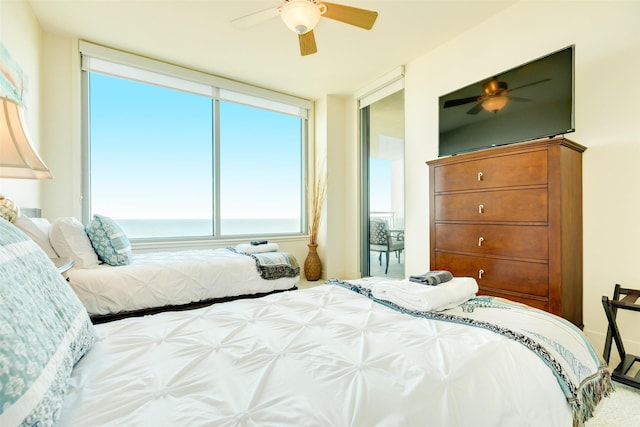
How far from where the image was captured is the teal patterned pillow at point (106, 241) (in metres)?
2.25

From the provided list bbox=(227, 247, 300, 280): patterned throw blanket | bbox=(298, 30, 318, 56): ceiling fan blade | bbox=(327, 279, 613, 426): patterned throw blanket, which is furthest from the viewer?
bbox=(227, 247, 300, 280): patterned throw blanket

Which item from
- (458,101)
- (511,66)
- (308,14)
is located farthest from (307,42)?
(511,66)

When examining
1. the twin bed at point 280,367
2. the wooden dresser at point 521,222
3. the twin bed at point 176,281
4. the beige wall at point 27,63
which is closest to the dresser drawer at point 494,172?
the wooden dresser at point 521,222

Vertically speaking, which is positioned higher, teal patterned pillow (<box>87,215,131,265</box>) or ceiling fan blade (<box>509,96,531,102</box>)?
ceiling fan blade (<box>509,96,531,102</box>)

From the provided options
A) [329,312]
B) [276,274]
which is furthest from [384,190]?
[329,312]

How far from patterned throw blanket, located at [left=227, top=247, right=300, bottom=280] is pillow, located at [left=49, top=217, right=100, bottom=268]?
4.07 feet

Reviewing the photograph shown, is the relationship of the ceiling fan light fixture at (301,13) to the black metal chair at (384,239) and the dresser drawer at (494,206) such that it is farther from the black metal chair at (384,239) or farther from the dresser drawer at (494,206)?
the black metal chair at (384,239)

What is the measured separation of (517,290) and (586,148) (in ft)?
3.76

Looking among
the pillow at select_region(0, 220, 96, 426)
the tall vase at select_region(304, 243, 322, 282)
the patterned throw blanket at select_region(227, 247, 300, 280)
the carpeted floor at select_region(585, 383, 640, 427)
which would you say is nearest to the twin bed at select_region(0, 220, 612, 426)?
the pillow at select_region(0, 220, 96, 426)

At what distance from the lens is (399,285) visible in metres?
1.39

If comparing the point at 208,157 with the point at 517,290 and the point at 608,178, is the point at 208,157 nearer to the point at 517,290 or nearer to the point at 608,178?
the point at 517,290

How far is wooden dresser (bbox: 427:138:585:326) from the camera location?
6.35 feet

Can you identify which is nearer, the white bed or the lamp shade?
the lamp shade

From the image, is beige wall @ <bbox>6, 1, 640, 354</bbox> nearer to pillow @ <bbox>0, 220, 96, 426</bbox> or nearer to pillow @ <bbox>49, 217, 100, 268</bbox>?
pillow @ <bbox>49, 217, 100, 268</bbox>
